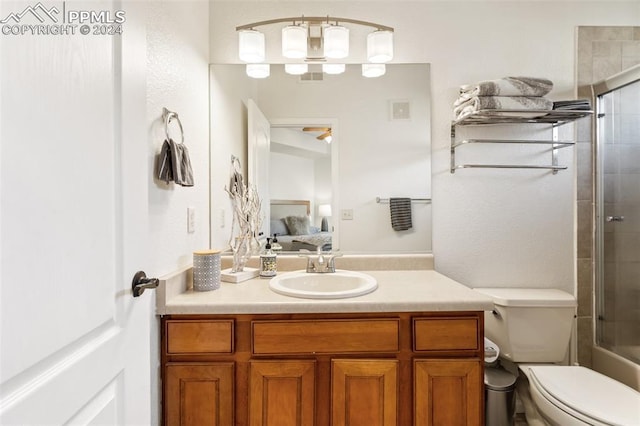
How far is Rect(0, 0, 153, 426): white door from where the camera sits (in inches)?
20.5

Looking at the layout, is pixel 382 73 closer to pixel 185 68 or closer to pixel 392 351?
pixel 185 68

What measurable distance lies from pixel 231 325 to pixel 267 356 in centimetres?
18

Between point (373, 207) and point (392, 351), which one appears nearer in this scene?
point (392, 351)

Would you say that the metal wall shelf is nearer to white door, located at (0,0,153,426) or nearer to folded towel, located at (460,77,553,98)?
folded towel, located at (460,77,553,98)

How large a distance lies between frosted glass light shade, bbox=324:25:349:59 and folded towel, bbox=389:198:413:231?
86 cm

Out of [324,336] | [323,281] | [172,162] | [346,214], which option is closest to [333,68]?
[346,214]

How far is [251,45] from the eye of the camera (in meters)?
1.77

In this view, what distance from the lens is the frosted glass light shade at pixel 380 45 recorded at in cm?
178

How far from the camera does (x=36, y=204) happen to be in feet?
1.83

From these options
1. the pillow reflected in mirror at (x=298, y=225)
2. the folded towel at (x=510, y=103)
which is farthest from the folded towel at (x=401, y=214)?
the folded towel at (x=510, y=103)

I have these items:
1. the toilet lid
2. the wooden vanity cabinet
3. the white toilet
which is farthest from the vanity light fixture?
the toilet lid

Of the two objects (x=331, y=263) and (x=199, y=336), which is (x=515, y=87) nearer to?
(x=331, y=263)

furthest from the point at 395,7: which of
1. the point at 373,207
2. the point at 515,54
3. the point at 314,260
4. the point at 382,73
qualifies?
the point at 314,260

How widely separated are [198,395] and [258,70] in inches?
63.7
